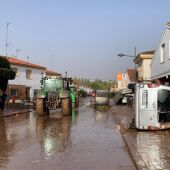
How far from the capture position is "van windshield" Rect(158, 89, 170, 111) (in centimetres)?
1488

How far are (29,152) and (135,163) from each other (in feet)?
10.9

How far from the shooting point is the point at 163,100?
594 inches

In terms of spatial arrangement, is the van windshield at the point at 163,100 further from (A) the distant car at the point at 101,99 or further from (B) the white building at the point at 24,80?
(B) the white building at the point at 24,80

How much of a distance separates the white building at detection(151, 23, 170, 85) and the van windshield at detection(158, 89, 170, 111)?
20.4ft

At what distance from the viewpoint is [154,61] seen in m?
28.1

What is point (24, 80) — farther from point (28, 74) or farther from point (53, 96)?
point (53, 96)

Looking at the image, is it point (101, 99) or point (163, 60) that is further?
point (101, 99)

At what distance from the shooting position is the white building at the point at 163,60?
22844 mm

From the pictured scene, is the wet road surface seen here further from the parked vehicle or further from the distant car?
the distant car

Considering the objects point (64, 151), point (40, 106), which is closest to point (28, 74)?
point (40, 106)

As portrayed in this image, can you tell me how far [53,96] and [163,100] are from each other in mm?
13696

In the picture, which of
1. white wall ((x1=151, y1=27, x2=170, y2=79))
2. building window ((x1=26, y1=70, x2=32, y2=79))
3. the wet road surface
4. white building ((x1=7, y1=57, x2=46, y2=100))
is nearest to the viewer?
the wet road surface

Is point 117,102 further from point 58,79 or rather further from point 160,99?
point 160,99

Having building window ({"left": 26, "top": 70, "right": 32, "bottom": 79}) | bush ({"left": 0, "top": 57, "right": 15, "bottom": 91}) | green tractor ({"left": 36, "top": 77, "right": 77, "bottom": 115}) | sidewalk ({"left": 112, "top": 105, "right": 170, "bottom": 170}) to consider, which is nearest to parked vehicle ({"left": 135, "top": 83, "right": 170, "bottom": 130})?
sidewalk ({"left": 112, "top": 105, "right": 170, "bottom": 170})
